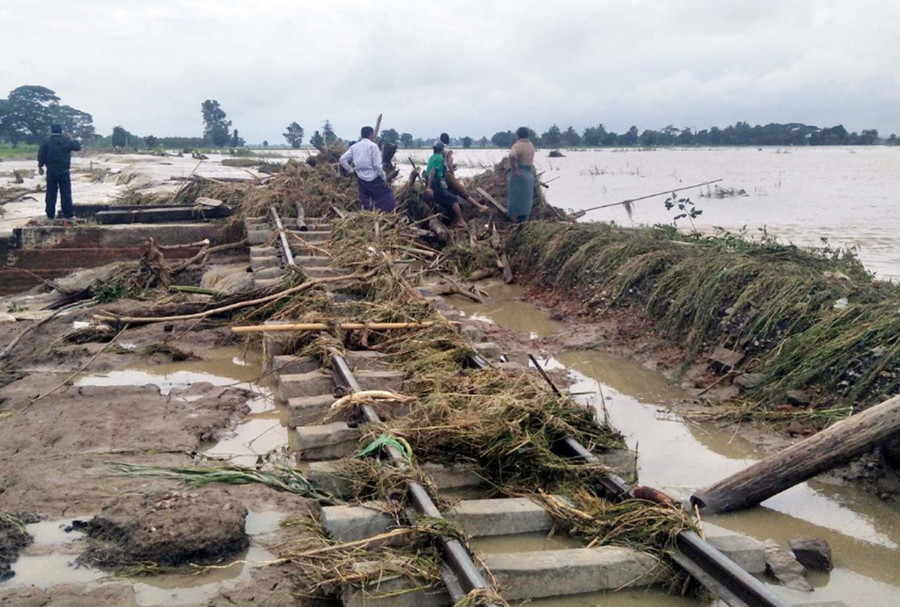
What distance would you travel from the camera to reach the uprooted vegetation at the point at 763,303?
5906 mm

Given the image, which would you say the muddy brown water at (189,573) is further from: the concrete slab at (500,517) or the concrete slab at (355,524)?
the concrete slab at (500,517)

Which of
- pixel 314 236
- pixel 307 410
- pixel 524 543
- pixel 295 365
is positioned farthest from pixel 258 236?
pixel 524 543

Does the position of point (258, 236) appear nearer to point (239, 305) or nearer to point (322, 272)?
point (322, 272)

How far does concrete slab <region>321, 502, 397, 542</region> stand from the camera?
3594mm

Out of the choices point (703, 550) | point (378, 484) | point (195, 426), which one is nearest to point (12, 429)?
point (195, 426)

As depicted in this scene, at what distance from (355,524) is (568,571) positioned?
1020 millimetres

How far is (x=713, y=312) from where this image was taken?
7.63 meters

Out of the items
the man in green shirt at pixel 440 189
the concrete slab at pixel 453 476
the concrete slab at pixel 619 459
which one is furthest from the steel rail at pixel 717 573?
the man in green shirt at pixel 440 189

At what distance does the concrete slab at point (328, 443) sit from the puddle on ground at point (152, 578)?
103cm

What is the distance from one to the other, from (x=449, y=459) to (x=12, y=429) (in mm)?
3110

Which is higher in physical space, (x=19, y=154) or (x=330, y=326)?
(x=19, y=154)

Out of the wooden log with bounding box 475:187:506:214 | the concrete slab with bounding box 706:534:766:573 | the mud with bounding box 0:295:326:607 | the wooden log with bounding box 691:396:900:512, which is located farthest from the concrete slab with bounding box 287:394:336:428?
the wooden log with bounding box 475:187:506:214

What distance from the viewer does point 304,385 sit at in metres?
5.70

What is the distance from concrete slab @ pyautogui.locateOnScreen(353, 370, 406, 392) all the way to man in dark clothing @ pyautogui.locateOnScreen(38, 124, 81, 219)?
10.2m
